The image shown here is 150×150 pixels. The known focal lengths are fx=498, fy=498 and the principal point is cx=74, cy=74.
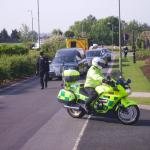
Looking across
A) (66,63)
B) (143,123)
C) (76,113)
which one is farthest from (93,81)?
(66,63)

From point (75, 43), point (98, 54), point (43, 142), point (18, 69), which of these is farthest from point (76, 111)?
point (75, 43)

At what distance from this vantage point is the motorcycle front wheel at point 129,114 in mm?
12602

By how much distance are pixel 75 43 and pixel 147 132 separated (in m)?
38.8

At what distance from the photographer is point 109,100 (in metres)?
12.9

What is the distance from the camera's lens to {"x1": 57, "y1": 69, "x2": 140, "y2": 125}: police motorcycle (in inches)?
499

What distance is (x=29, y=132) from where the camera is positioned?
12.0 m

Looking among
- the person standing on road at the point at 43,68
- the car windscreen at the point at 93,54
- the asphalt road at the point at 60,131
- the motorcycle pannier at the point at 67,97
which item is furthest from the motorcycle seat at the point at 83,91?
the car windscreen at the point at 93,54

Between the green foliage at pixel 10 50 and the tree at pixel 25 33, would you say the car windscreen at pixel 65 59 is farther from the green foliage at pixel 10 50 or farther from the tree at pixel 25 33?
the tree at pixel 25 33

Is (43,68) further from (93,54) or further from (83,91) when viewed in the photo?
(93,54)

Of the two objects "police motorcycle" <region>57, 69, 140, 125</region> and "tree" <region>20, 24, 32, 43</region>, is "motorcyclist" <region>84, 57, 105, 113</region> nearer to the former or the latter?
"police motorcycle" <region>57, 69, 140, 125</region>

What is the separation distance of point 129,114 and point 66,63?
1647cm

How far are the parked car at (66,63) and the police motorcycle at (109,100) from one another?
45.7 feet

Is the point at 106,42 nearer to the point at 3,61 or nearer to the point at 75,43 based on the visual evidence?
the point at 75,43

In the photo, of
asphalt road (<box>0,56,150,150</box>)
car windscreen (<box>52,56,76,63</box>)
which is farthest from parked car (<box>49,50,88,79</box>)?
asphalt road (<box>0,56,150,150</box>)
